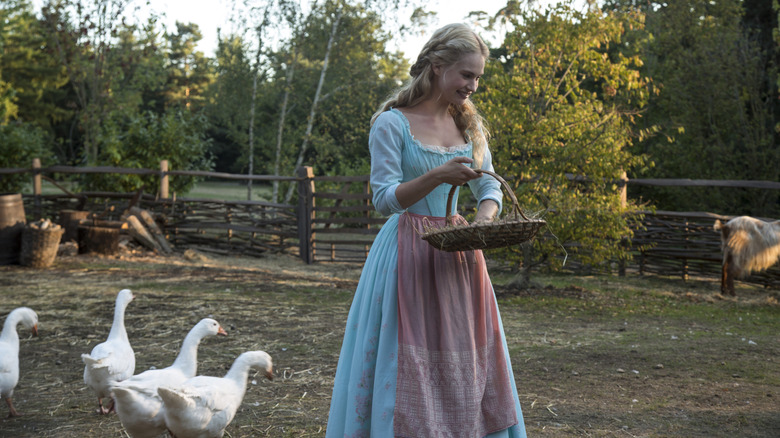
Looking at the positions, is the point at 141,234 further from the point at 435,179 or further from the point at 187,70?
the point at 187,70

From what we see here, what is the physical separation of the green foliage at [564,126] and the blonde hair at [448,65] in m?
5.22

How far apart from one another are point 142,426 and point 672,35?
13.8m

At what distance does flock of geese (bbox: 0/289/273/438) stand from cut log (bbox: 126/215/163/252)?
7.12 metres

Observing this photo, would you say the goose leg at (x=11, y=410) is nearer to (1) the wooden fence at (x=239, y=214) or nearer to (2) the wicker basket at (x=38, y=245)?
(2) the wicker basket at (x=38, y=245)

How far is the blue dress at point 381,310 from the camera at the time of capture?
230 centimetres

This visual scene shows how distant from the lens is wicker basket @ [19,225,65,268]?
9.66 meters

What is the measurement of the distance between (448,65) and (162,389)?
6.46 ft

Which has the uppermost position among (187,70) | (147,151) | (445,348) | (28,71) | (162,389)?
(187,70)

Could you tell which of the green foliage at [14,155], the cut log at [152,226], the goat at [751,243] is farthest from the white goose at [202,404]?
the green foliage at [14,155]

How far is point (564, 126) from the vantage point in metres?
7.75

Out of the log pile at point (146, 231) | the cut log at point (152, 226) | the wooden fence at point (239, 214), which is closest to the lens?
the log pile at point (146, 231)

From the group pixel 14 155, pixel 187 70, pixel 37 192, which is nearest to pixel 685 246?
pixel 37 192

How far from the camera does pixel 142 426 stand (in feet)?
10.8

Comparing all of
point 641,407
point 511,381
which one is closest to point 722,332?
point 641,407
